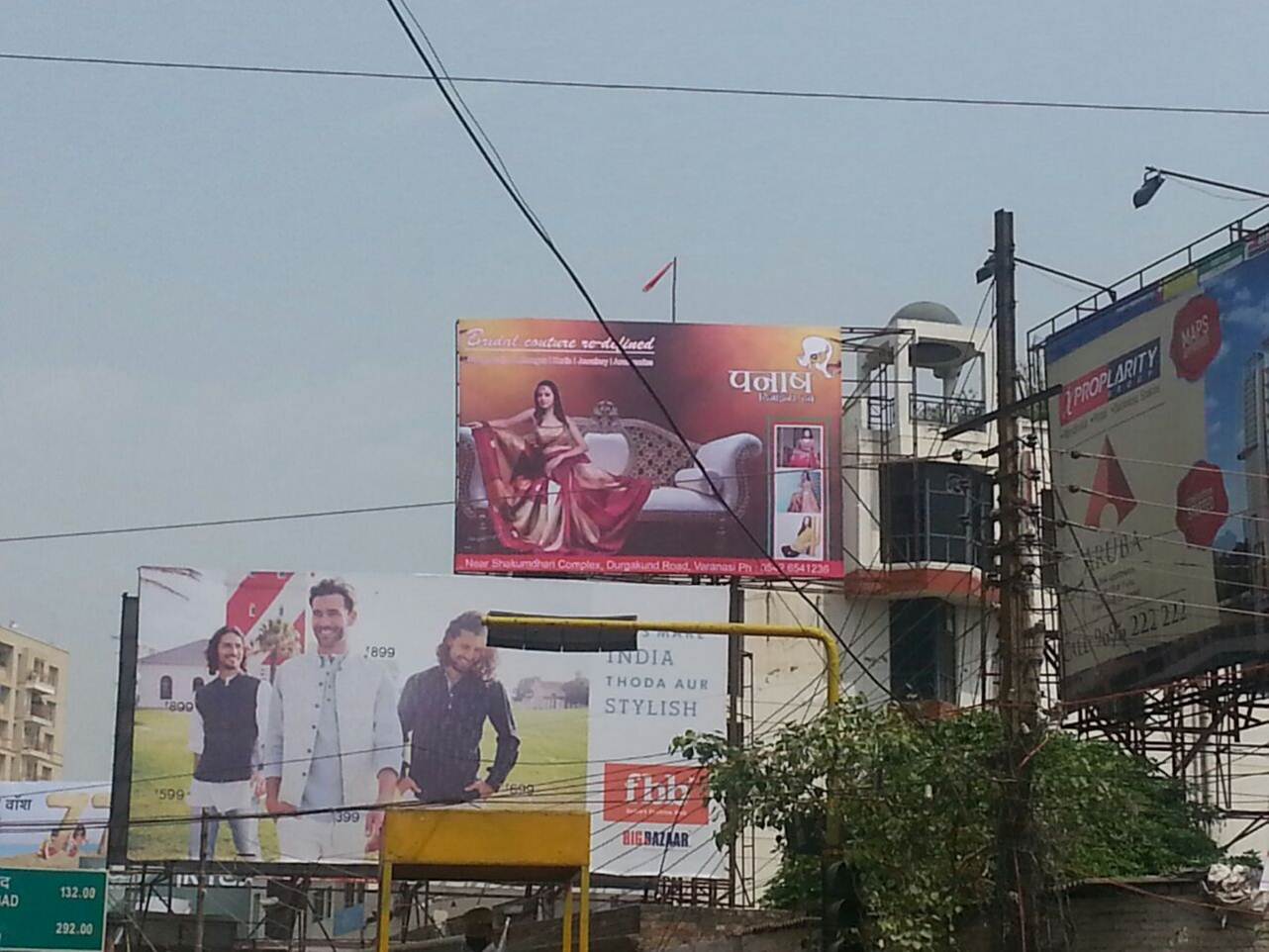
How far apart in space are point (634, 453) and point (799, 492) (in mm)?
3336

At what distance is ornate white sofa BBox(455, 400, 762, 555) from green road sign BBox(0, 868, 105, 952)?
19.7 meters

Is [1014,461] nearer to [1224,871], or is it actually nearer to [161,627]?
[1224,871]

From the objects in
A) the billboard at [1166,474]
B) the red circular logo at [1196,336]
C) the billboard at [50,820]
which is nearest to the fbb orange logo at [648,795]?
the billboard at [1166,474]

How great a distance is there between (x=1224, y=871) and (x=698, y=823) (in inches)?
840

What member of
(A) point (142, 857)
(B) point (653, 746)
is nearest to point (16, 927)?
(A) point (142, 857)

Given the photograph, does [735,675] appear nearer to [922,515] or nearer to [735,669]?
[735,669]

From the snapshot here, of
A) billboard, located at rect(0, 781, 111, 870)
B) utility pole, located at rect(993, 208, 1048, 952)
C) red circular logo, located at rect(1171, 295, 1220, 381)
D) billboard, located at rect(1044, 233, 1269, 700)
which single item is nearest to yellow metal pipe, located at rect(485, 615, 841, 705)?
utility pole, located at rect(993, 208, 1048, 952)

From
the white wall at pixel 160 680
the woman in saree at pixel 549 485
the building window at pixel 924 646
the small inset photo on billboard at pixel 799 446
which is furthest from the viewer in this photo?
the building window at pixel 924 646

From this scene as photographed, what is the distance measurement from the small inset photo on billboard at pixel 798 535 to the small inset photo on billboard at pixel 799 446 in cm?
102

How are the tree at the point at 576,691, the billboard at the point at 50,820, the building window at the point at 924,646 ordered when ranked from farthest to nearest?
1. the billboard at the point at 50,820
2. the building window at the point at 924,646
3. the tree at the point at 576,691

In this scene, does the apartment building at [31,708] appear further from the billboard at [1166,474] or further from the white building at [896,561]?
the billboard at [1166,474]

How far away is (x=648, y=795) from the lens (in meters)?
38.5

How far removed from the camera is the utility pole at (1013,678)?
1702 centimetres

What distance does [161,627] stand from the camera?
37.9 metres
